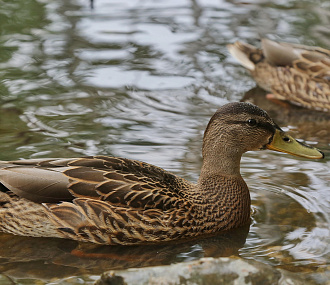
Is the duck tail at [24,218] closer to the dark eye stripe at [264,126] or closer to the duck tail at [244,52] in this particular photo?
the dark eye stripe at [264,126]

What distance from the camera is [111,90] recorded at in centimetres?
1050

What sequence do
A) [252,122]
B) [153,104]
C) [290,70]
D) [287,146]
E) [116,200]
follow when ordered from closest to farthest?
1. [116,200]
2. [252,122]
3. [287,146]
4. [153,104]
5. [290,70]

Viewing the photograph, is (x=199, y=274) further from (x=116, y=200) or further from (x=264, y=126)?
(x=264, y=126)

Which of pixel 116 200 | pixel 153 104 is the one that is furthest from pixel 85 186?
pixel 153 104

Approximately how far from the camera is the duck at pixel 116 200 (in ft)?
21.9

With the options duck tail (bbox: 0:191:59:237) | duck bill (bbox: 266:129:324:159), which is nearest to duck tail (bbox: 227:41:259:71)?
duck bill (bbox: 266:129:324:159)

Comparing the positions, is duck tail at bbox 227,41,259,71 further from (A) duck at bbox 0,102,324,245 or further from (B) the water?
(A) duck at bbox 0,102,324,245

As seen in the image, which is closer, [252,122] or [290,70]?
[252,122]

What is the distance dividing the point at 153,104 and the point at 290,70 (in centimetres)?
236

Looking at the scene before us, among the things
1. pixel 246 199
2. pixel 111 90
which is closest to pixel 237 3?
pixel 111 90

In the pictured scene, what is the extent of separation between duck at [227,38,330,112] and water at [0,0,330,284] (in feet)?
0.82

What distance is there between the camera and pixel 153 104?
10078 mm

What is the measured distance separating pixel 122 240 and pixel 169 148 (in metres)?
2.24

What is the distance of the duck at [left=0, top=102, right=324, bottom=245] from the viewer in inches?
263
